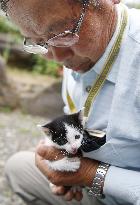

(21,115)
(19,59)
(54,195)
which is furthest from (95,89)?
(19,59)

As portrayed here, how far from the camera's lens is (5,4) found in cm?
180

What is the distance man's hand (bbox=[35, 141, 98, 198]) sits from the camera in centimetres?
203

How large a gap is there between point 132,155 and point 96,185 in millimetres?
204

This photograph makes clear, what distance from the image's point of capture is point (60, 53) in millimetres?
1971

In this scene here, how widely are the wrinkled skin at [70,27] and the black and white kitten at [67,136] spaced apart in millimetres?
36

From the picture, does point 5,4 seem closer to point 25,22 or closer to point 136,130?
point 25,22

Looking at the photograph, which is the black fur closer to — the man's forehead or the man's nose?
the man's nose

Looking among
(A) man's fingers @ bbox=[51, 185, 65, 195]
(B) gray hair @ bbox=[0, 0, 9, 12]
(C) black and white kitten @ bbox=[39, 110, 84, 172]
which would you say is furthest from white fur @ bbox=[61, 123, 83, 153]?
(B) gray hair @ bbox=[0, 0, 9, 12]

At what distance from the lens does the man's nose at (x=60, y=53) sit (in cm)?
196

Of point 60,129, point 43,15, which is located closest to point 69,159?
point 60,129

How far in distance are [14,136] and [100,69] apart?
2.42 meters

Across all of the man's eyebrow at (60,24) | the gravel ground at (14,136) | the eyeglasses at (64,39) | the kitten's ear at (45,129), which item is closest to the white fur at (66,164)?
the kitten's ear at (45,129)

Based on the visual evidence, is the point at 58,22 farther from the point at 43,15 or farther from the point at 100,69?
the point at 100,69

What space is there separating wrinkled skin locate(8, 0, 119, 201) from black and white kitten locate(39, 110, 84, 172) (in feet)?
0.12
